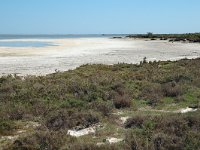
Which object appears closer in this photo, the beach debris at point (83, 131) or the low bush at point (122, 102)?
the beach debris at point (83, 131)

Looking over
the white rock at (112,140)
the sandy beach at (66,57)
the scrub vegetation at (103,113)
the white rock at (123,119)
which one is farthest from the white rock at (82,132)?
the sandy beach at (66,57)

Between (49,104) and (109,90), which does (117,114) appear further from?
(109,90)

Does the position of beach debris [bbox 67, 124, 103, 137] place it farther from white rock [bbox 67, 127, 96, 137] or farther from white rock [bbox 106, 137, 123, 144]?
white rock [bbox 106, 137, 123, 144]

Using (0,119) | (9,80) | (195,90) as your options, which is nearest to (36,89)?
(9,80)

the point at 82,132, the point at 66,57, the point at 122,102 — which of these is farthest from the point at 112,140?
the point at 66,57

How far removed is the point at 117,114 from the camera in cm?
1234

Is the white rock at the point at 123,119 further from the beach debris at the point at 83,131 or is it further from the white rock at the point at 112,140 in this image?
Answer: the white rock at the point at 112,140

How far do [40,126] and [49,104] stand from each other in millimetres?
2686

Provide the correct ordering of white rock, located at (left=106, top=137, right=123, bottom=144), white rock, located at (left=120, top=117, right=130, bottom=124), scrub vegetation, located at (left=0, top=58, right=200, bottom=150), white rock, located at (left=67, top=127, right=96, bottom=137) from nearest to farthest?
scrub vegetation, located at (left=0, top=58, right=200, bottom=150) → white rock, located at (left=106, top=137, right=123, bottom=144) → white rock, located at (left=67, top=127, right=96, bottom=137) → white rock, located at (left=120, top=117, right=130, bottom=124)

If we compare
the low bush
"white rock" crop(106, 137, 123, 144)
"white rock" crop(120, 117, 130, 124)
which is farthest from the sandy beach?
"white rock" crop(106, 137, 123, 144)

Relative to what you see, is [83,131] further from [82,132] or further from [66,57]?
[66,57]

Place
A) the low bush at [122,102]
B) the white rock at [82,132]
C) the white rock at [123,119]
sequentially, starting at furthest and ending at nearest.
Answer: the low bush at [122,102]
the white rock at [123,119]
the white rock at [82,132]

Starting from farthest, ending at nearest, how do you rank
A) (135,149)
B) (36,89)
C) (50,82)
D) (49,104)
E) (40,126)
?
(50,82), (36,89), (49,104), (40,126), (135,149)

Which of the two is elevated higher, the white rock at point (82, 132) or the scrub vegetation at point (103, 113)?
the scrub vegetation at point (103, 113)
